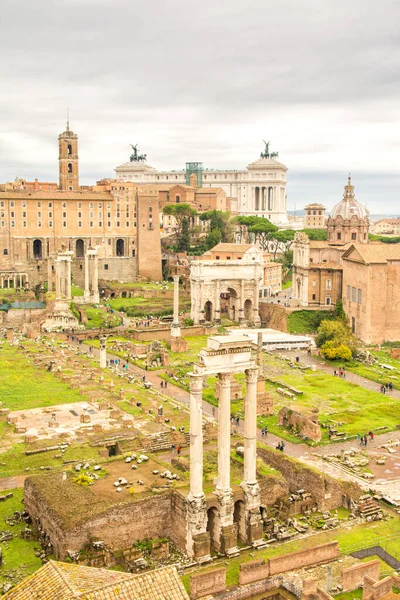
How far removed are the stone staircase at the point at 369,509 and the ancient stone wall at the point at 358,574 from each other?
4.86m

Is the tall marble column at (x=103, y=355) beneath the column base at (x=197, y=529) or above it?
above

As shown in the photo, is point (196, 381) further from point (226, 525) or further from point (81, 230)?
point (81, 230)

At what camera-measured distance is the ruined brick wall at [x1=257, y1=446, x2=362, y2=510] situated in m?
27.4

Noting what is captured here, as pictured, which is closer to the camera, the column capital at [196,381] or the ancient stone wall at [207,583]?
the ancient stone wall at [207,583]

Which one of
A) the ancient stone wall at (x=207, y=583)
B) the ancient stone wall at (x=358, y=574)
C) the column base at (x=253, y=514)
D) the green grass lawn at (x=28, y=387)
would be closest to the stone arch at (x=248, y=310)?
the green grass lawn at (x=28, y=387)

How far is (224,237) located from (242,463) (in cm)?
7379

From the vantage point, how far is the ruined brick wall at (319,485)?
89.9 ft

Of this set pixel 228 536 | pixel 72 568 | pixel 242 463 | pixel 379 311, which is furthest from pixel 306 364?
pixel 72 568

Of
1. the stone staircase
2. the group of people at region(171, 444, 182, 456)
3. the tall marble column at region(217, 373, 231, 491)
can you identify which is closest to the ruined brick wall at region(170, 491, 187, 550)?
the tall marble column at region(217, 373, 231, 491)

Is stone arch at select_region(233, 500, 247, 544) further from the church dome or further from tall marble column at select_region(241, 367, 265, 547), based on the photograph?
the church dome

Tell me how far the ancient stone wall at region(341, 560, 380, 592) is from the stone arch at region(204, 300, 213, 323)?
50.8m

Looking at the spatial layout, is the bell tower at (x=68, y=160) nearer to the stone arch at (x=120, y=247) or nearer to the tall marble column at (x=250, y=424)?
the stone arch at (x=120, y=247)

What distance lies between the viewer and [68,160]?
315 feet

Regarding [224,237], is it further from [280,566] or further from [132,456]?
[280,566]
